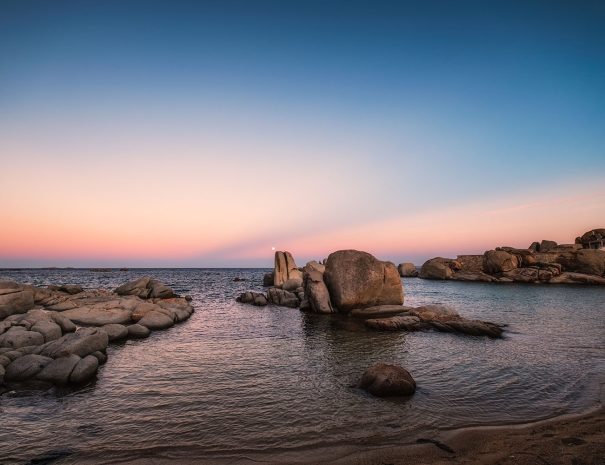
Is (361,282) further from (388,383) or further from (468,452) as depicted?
(468,452)

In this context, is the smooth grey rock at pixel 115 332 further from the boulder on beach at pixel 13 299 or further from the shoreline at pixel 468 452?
the shoreline at pixel 468 452

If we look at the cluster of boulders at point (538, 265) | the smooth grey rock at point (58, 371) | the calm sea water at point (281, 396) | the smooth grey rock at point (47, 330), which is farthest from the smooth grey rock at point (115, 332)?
the cluster of boulders at point (538, 265)

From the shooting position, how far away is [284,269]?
199 ft

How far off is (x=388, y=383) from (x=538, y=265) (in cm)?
7793

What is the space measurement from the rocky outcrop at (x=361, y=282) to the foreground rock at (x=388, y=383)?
60.1 feet

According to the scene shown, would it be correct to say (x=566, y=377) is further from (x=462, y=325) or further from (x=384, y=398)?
(x=462, y=325)

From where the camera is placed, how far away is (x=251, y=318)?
28438 mm

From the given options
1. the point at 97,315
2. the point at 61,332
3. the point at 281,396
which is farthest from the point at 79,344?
the point at 97,315

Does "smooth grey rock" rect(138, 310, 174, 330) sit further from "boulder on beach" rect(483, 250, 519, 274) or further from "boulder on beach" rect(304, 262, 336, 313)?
"boulder on beach" rect(483, 250, 519, 274)

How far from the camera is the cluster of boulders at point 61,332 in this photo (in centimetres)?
1227

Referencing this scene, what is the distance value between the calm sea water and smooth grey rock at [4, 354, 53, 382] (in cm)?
153

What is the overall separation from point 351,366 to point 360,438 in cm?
670

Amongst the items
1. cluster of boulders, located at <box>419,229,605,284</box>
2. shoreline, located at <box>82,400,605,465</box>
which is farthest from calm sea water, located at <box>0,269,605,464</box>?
cluster of boulders, located at <box>419,229,605,284</box>

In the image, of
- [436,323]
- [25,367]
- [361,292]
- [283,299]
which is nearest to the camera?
[25,367]
